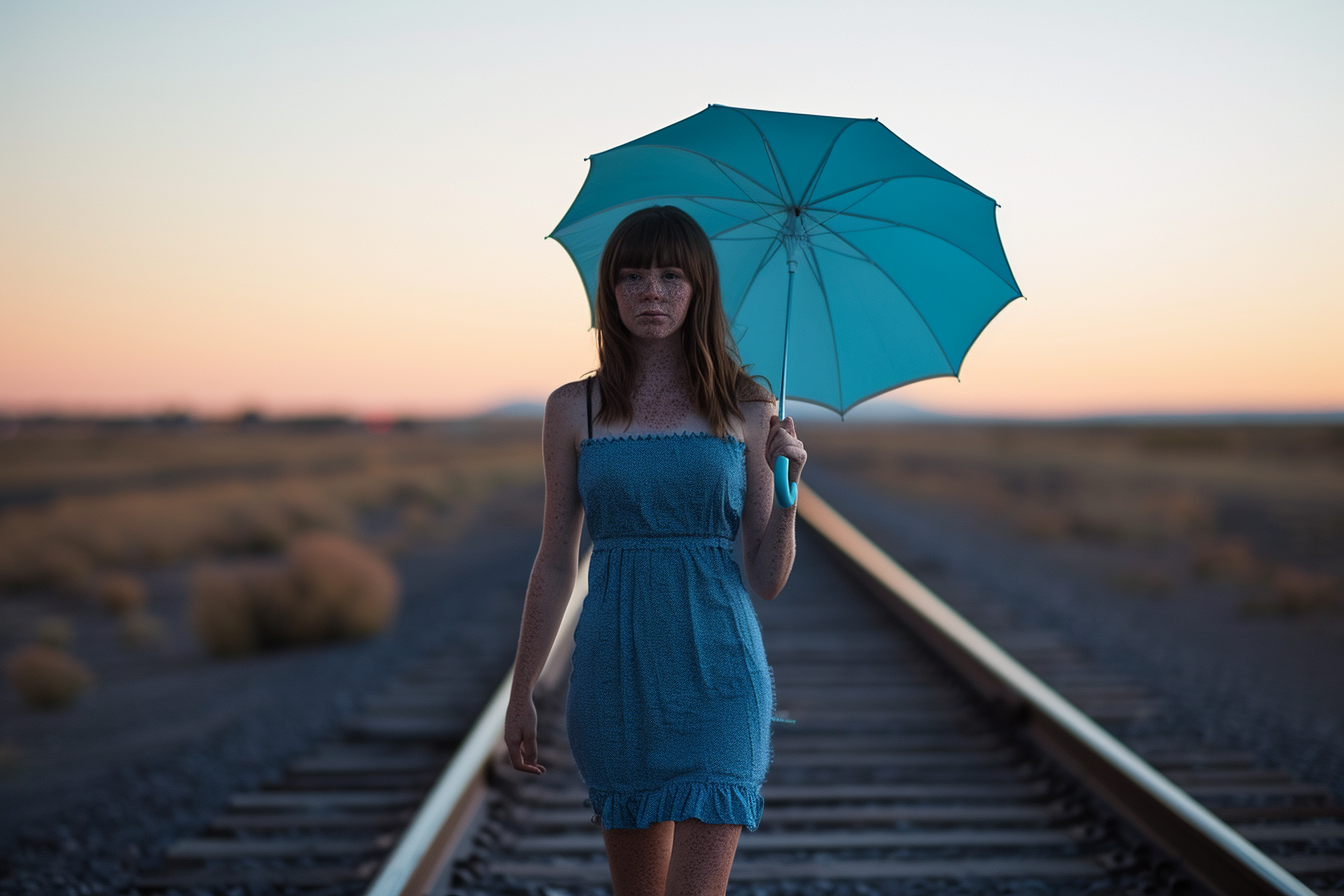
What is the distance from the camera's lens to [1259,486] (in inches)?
1321

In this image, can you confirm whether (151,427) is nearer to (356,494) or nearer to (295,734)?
(356,494)

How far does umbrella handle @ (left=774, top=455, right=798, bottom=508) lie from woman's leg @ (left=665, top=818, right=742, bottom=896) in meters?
0.57

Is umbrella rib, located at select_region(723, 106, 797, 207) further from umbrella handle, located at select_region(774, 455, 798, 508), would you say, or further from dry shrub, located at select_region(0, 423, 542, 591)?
dry shrub, located at select_region(0, 423, 542, 591)

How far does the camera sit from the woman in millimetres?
1833

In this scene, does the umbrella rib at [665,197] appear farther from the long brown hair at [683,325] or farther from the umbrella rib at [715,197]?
the long brown hair at [683,325]

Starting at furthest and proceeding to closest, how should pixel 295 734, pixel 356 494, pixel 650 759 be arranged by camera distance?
pixel 356 494
pixel 295 734
pixel 650 759

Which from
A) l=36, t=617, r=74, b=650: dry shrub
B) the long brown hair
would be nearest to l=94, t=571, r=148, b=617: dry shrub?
l=36, t=617, r=74, b=650: dry shrub

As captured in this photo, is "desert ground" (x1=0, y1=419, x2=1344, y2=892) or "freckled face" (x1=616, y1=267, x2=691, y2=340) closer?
"freckled face" (x1=616, y1=267, x2=691, y2=340)

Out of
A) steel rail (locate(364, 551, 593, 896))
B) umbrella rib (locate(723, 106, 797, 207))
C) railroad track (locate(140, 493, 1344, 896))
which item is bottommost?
railroad track (locate(140, 493, 1344, 896))

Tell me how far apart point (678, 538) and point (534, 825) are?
2.37 m

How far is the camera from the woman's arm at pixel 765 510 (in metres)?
1.87

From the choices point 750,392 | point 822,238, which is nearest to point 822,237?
point 822,238

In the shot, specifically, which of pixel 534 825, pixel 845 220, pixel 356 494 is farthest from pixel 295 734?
pixel 356 494

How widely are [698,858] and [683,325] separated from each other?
0.94 meters
